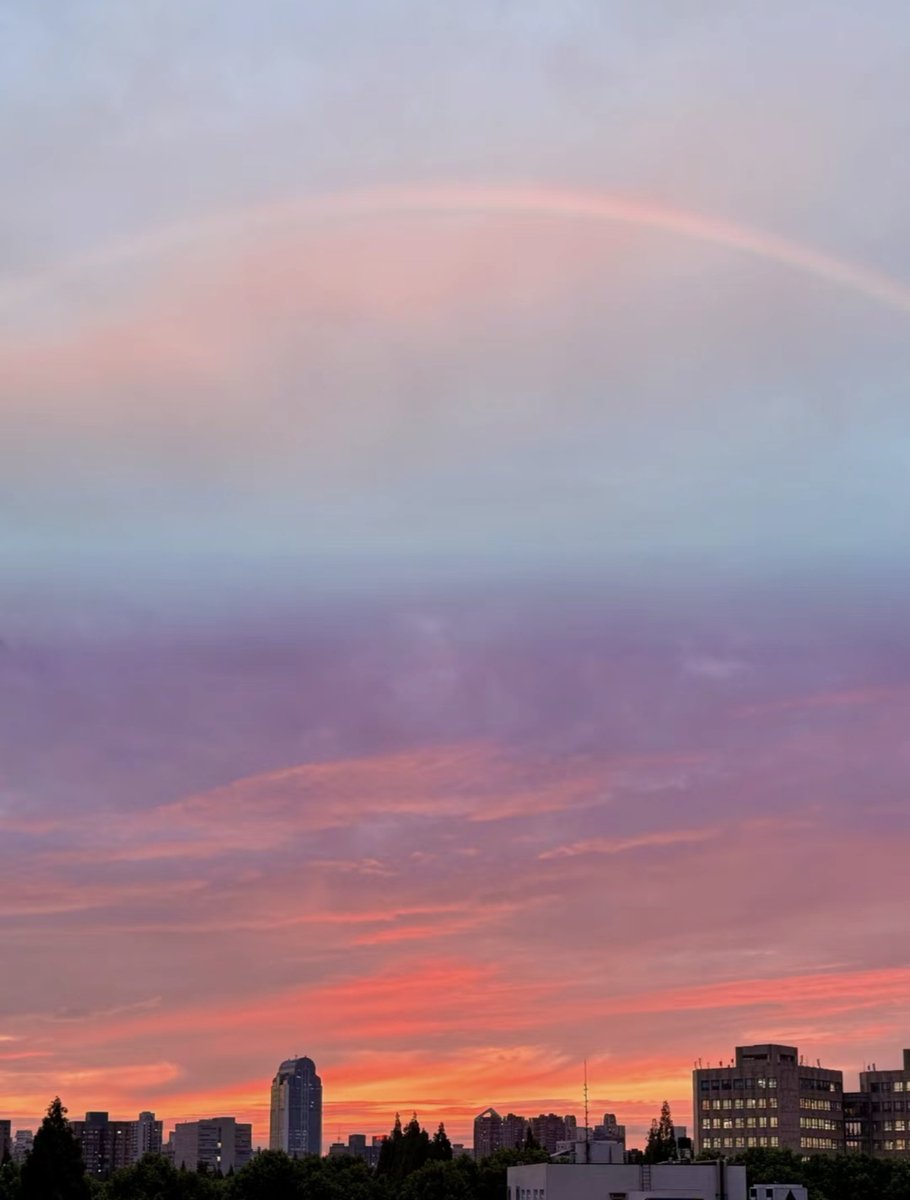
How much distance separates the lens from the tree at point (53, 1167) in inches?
6673

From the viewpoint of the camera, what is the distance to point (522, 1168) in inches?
6540

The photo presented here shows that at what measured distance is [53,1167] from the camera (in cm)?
17038

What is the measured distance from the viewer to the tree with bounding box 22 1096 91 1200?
16950cm

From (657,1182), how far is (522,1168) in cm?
1981

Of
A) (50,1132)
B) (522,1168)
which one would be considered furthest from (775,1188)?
(50,1132)

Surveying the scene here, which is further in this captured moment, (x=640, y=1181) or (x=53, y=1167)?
(x=53, y=1167)

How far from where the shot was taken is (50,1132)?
A: 172m

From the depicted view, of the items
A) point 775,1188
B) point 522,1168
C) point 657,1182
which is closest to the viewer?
point 775,1188

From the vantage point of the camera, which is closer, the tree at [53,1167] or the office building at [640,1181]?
the office building at [640,1181]

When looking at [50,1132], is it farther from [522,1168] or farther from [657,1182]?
[657,1182]

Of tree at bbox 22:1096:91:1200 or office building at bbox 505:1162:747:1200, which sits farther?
tree at bbox 22:1096:91:1200

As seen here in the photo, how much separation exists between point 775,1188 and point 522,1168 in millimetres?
33628

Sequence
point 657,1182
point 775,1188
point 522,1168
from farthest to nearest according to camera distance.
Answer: point 522,1168, point 657,1182, point 775,1188

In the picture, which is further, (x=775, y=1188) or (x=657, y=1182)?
(x=657, y=1182)
